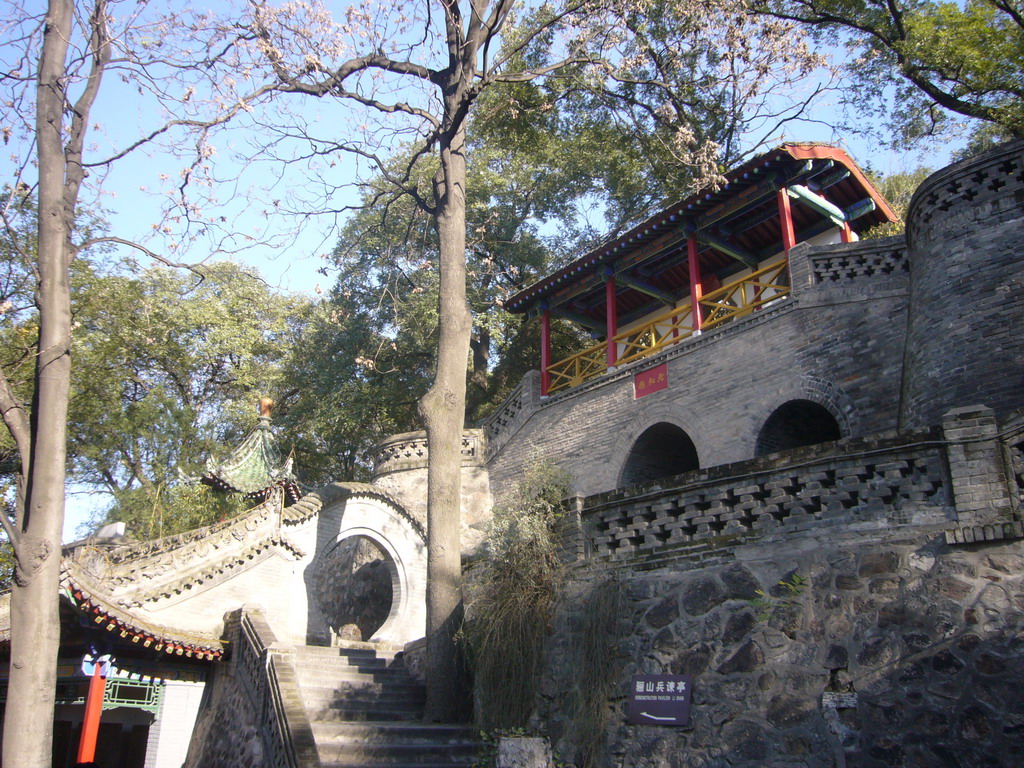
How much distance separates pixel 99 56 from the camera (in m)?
7.55

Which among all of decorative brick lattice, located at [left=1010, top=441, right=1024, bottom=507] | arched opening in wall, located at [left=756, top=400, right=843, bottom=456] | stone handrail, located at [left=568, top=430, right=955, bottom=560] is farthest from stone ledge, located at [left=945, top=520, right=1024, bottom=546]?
arched opening in wall, located at [left=756, top=400, right=843, bottom=456]

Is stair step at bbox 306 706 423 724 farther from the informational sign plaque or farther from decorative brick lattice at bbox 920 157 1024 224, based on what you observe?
decorative brick lattice at bbox 920 157 1024 224

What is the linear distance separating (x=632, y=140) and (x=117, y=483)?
14966 mm

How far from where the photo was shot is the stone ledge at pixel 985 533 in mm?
5438

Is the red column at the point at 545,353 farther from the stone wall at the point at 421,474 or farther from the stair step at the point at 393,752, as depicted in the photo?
the stair step at the point at 393,752

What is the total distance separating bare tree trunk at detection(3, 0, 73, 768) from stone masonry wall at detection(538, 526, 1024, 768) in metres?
4.08

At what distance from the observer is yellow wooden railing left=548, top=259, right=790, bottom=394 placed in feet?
45.7

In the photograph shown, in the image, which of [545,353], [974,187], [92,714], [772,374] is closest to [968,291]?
[974,187]

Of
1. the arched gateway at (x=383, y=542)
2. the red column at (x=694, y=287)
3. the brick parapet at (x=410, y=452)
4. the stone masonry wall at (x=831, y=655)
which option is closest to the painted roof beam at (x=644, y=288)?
the red column at (x=694, y=287)

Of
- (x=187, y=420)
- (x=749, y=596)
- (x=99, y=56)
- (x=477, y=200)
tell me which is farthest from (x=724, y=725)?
(x=477, y=200)

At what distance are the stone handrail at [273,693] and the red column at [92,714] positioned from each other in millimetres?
1578

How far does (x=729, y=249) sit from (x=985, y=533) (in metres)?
10.5

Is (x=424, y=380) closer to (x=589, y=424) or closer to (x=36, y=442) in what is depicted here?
(x=589, y=424)

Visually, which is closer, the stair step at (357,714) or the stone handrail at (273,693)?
the stone handrail at (273,693)
